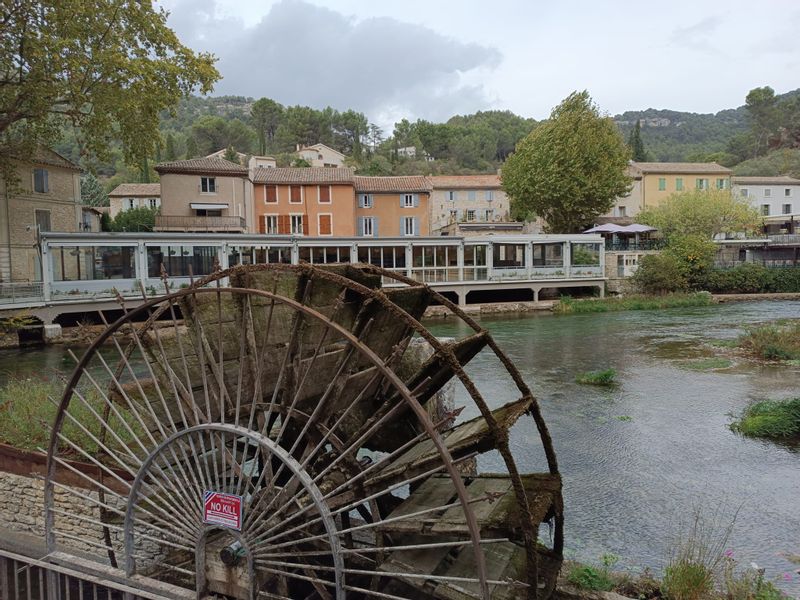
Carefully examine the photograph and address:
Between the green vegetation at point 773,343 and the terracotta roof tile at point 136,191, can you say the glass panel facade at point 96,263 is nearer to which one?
the green vegetation at point 773,343

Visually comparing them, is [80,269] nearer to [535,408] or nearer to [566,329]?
[566,329]

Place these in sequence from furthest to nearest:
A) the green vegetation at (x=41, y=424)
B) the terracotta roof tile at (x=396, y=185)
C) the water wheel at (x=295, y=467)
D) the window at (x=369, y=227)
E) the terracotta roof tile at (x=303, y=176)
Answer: the window at (x=369, y=227) → the terracotta roof tile at (x=396, y=185) → the terracotta roof tile at (x=303, y=176) → the green vegetation at (x=41, y=424) → the water wheel at (x=295, y=467)

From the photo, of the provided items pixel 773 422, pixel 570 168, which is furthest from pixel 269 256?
pixel 773 422

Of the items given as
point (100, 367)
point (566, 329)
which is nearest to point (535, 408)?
point (100, 367)

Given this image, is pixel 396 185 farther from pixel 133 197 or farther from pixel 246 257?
pixel 133 197

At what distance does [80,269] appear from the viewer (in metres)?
28.0

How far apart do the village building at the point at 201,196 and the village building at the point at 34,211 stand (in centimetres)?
497

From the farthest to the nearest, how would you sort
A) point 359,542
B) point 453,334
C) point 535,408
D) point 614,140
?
point 614,140
point 453,334
point 359,542
point 535,408

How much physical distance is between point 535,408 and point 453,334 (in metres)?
18.8

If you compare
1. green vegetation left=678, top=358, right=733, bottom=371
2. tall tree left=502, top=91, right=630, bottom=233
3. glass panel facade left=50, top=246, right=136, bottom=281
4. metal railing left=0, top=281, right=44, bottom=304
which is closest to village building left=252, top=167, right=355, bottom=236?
tall tree left=502, top=91, right=630, bottom=233

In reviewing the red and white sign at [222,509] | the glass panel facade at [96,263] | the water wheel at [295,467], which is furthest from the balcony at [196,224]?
the red and white sign at [222,509]

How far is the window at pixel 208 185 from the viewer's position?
37.7m

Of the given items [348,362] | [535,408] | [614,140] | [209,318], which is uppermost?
[614,140]

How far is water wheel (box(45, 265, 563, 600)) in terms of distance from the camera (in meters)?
4.58
